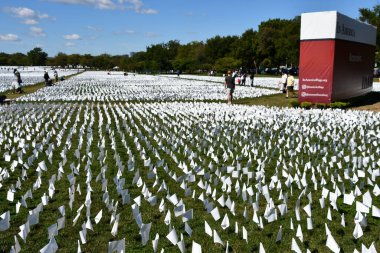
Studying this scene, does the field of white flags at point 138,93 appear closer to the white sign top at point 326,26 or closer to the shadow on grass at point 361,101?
the shadow on grass at point 361,101

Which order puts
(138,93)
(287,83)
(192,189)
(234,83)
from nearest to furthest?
(192,189) → (234,83) → (287,83) → (138,93)

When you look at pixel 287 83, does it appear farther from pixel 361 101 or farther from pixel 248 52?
pixel 248 52

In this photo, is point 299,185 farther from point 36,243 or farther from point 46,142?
point 46,142

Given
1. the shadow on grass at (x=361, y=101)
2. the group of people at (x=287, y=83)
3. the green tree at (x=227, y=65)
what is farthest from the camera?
the green tree at (x=227, y=65)

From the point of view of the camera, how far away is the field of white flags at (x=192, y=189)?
15.6 ft

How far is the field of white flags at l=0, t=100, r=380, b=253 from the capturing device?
477 cm

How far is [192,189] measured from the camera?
6.83 m

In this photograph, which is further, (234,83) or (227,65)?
(227,65)

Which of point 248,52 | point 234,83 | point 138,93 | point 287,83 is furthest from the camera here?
point 248,52

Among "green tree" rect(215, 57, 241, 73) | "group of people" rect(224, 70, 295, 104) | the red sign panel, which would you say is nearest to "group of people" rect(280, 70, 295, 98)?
→ "group of people" rect(224, 70, 295, 104)

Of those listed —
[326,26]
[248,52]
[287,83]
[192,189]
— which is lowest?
[192,189]

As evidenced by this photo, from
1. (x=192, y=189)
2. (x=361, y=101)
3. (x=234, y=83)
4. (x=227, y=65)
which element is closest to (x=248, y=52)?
(x=227, y=65)

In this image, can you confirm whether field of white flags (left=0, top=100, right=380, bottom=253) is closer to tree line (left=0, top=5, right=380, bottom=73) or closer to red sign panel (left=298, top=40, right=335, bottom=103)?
red sign panel (left=298, top=40, right=335, bottom=103)

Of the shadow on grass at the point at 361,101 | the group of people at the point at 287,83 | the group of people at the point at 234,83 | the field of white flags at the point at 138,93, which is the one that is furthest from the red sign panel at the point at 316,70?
the field of white flags at the point at 138,93
